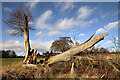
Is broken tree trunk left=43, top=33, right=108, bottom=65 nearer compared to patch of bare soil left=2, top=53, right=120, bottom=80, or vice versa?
patch of bare soil left=2, top=53, right=120, bottom=80

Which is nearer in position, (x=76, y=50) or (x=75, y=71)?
(x=75, y=71)

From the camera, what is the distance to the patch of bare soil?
474 centimetres

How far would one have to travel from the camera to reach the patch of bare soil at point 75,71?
4.74 meters

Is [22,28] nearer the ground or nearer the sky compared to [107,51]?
nearer the sky

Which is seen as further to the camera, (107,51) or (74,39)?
(74,39)

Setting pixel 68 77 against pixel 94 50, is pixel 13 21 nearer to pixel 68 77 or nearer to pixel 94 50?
pixel 68 77

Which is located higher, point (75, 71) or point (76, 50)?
point (76, 50)

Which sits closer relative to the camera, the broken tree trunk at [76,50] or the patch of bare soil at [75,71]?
the patch of bare soil at [75,71]

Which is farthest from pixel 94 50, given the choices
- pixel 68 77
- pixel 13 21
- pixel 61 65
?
pixel 13 21

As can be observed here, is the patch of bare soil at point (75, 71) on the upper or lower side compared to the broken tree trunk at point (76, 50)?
lower

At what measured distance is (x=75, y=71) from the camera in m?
5.09

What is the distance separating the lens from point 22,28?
8461 millimetres

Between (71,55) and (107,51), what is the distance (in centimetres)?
391

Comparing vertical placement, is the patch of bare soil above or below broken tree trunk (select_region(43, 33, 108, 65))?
below
